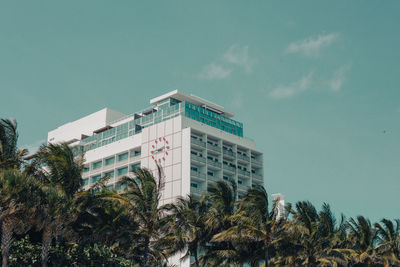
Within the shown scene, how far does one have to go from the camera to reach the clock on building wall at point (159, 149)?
9081 cm

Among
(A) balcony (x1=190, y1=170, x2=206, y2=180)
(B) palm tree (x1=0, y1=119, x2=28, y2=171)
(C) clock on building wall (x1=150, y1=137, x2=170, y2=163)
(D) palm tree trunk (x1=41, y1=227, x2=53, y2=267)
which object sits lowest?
(D) palm tree trunk (x1=41, y1=227, x2=53, y2=267)

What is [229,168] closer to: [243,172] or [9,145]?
[243,172]

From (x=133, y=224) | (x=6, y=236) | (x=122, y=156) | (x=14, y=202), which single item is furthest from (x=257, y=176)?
(x=14, y=202)

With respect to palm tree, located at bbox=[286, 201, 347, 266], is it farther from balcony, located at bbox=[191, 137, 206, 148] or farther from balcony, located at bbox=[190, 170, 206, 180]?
balcony, located at bbox=[191, 137, 206, 148]

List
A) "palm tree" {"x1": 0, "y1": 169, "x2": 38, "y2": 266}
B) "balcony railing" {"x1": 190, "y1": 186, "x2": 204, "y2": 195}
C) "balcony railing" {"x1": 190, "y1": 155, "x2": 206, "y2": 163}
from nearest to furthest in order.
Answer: "palm tree" {"x1": 0, "y1": 169, "x2": 38, "y2": 266}
"balcony railing" {"x1": 190, "y1": 186, "x2": 204, "y2": 195}
"balcony railing" {"x1": 190, "y1": 155, "x2": 206, "y2": 163}

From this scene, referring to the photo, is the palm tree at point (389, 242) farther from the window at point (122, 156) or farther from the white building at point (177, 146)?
the window at point (122, 156)

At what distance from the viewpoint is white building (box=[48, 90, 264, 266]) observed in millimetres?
88812

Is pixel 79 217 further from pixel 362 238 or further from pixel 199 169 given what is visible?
pixel 199 169

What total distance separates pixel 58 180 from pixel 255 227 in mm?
15997

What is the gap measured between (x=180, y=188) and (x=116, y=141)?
20.6 metres

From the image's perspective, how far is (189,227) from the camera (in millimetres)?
44312

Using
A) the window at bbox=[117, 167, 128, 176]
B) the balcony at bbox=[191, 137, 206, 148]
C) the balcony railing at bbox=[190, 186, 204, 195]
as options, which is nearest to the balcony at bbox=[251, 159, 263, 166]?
the balcony at bbox=[191, 137, 206, 148]

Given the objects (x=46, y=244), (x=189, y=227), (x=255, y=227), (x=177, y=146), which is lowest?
(x=46, y=244)

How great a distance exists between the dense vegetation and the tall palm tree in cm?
8
